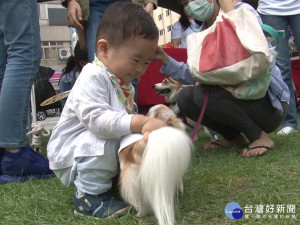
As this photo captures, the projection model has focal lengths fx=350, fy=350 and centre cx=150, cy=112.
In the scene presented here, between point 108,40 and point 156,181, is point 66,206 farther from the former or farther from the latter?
point 108,40

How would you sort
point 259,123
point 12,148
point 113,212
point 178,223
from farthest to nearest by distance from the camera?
point 259,123, point 12,148, point 113,212, point 178,223

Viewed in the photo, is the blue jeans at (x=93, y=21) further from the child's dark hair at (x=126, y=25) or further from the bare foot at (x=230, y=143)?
the bare foot at (x=230, y=143)

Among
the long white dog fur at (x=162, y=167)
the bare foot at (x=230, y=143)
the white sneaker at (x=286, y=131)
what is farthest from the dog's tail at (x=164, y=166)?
the white sneaker at (x=286, y=131)

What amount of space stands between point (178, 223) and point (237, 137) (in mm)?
1362

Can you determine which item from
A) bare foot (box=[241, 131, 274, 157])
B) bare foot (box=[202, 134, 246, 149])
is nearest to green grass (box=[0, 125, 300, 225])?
bare foot (box=[241, 131, 274, 157])

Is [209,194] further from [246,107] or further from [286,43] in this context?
[286,43]

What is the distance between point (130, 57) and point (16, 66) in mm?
708

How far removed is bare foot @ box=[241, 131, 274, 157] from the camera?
6.35 ft

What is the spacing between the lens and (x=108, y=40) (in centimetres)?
127

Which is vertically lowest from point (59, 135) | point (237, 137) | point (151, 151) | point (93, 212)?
point (237, 137)

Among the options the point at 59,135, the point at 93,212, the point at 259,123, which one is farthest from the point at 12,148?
the point at 259,123

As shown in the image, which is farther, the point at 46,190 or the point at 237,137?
the point at 237,137

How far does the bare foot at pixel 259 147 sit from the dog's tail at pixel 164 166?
3.48ft

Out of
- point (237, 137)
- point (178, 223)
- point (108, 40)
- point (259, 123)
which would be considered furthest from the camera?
point (237, 137)
